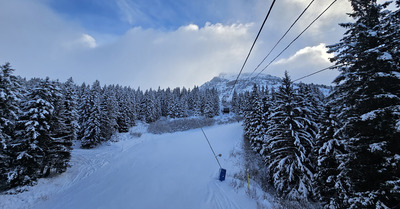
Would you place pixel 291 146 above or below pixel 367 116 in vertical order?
below

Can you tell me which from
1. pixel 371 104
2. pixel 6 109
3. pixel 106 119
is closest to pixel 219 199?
pixel 371 104

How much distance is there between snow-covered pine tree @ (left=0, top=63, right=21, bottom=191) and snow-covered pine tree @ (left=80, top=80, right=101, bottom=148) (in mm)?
13912

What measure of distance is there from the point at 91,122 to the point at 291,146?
2872 cm

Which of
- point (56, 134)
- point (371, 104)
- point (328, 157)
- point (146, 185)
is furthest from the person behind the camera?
point (56, 134)

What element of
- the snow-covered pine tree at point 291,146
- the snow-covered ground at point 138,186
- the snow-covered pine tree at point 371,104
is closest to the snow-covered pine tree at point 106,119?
the snow-covered ground at point 138,186

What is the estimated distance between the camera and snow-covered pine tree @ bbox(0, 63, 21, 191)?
34.6 ft

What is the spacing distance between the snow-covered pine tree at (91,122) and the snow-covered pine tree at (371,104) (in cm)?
3016

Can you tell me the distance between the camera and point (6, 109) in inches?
425

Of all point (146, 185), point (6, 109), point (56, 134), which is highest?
point (6, 109)

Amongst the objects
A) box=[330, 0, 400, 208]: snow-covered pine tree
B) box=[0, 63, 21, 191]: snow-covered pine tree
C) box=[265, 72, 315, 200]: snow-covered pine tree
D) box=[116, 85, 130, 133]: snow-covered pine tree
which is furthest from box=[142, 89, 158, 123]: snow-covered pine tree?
box=[330, 0, 400, 208]: snow-covered pine tree

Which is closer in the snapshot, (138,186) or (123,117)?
(138,186)

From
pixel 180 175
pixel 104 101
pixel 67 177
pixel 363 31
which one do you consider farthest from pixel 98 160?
pixel 363 31

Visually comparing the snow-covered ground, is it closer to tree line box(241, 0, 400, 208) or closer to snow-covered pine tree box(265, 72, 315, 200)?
snow-covered pine tree box(265, 72, 315, 200)

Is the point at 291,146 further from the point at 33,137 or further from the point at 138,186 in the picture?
the point at 33,137
